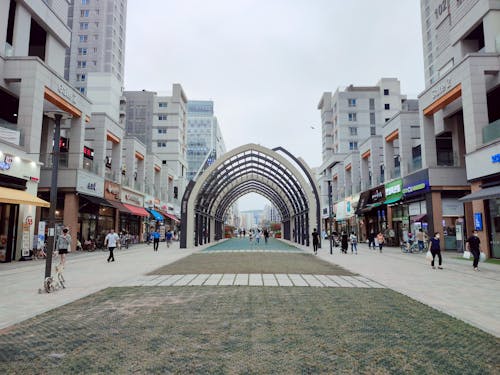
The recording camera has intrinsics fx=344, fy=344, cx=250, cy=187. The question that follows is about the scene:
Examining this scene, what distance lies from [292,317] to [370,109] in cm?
6197

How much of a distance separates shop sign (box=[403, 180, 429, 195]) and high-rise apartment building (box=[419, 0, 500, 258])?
2.88 ft

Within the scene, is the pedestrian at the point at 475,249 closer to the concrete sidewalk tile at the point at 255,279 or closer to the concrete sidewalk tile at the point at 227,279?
the concrete sidewalk tile at the point at 255,279

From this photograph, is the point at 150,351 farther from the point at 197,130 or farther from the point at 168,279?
the point at 197,130

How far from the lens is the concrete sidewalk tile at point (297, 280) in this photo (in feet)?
32.2

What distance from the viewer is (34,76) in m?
18.3

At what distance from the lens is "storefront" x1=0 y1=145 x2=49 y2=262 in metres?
16.1

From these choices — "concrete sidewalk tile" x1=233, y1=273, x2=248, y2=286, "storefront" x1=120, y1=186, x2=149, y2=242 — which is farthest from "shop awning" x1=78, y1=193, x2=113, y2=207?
"concrete sidewalk tile" x1=233, y1=273, x2=248, y2=286

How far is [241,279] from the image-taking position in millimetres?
10625

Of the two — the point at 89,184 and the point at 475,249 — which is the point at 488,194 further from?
the point at 89,184

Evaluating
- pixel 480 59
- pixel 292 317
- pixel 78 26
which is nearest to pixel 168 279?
pixel 292 317

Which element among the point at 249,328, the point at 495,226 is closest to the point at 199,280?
the point at 249,328

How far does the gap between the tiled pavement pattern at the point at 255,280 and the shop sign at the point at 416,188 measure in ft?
49.2

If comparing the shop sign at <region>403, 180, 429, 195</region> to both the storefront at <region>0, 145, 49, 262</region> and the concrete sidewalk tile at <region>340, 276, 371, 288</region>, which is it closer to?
the concrete sidewalk tile at <region>340, 276, 371, 288</region>

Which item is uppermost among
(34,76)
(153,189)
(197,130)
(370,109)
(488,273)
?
(197,130)
